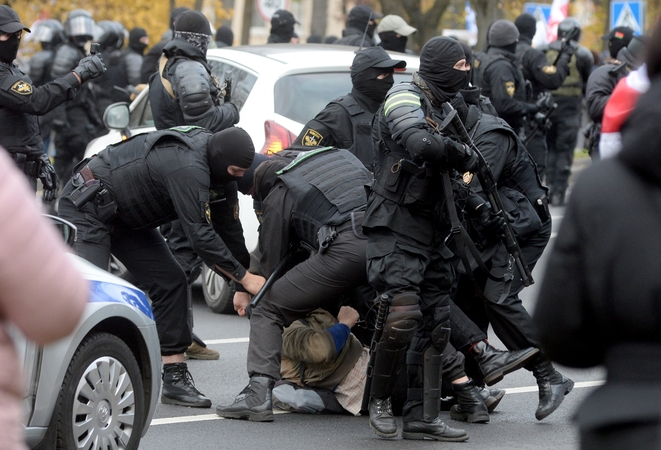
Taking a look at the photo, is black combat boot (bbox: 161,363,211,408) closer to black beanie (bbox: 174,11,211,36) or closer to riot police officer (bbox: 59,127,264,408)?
riot police officer (bbox: 59,127,264,408)

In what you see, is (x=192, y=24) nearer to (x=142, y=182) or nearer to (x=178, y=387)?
(x=142, y=182)

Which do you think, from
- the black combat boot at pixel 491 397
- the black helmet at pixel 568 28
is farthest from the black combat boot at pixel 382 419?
the black helmet at pixel 568 28

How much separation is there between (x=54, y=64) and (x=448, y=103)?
654cm

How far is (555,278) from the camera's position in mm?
2393

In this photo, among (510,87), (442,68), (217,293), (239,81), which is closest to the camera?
(442,68)

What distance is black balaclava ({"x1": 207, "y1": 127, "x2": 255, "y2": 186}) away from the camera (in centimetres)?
574

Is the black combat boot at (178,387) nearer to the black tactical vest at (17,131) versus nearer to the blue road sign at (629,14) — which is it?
the black tactical vest at (17,131)

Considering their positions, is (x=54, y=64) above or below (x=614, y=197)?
below

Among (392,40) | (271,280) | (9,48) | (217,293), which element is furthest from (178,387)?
(392,40)

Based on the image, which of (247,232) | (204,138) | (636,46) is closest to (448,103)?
(204,138)

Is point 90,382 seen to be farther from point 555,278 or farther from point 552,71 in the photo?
point 552,71

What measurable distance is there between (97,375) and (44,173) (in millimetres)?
4016

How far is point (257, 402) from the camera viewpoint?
5.77 meters

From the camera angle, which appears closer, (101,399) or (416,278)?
(101,399)
